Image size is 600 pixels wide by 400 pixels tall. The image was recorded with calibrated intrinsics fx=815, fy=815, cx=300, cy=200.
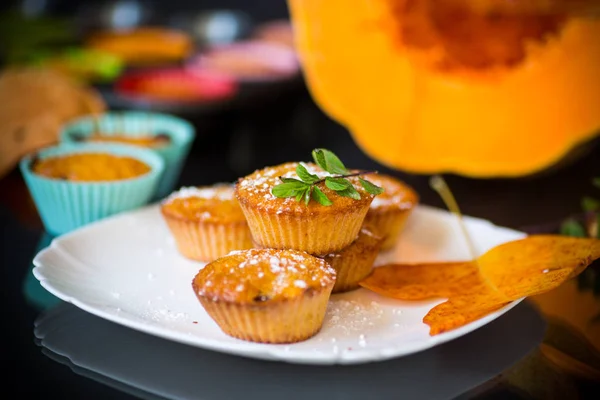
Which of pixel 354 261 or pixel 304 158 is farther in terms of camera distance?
pixel 304 158

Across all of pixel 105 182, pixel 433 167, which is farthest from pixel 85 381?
pixel 433 167

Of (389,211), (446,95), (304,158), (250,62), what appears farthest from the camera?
(250,62)

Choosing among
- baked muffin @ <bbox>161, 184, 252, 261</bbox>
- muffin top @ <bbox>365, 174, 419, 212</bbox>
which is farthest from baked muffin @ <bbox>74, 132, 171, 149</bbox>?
muffin top @ <bbox>365, 174, 419, 212</bbox>

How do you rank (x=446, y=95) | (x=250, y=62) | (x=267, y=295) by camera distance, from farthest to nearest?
(x=250, y=62) → (x=446, y=95) → (x=267, y=295)

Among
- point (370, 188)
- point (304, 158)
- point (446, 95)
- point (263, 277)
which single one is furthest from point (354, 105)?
point (263, 277)

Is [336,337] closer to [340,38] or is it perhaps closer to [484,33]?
[340,38]

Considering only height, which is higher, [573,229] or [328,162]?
[328,162]

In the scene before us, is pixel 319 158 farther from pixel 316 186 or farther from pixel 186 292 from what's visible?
pixel 186 292
